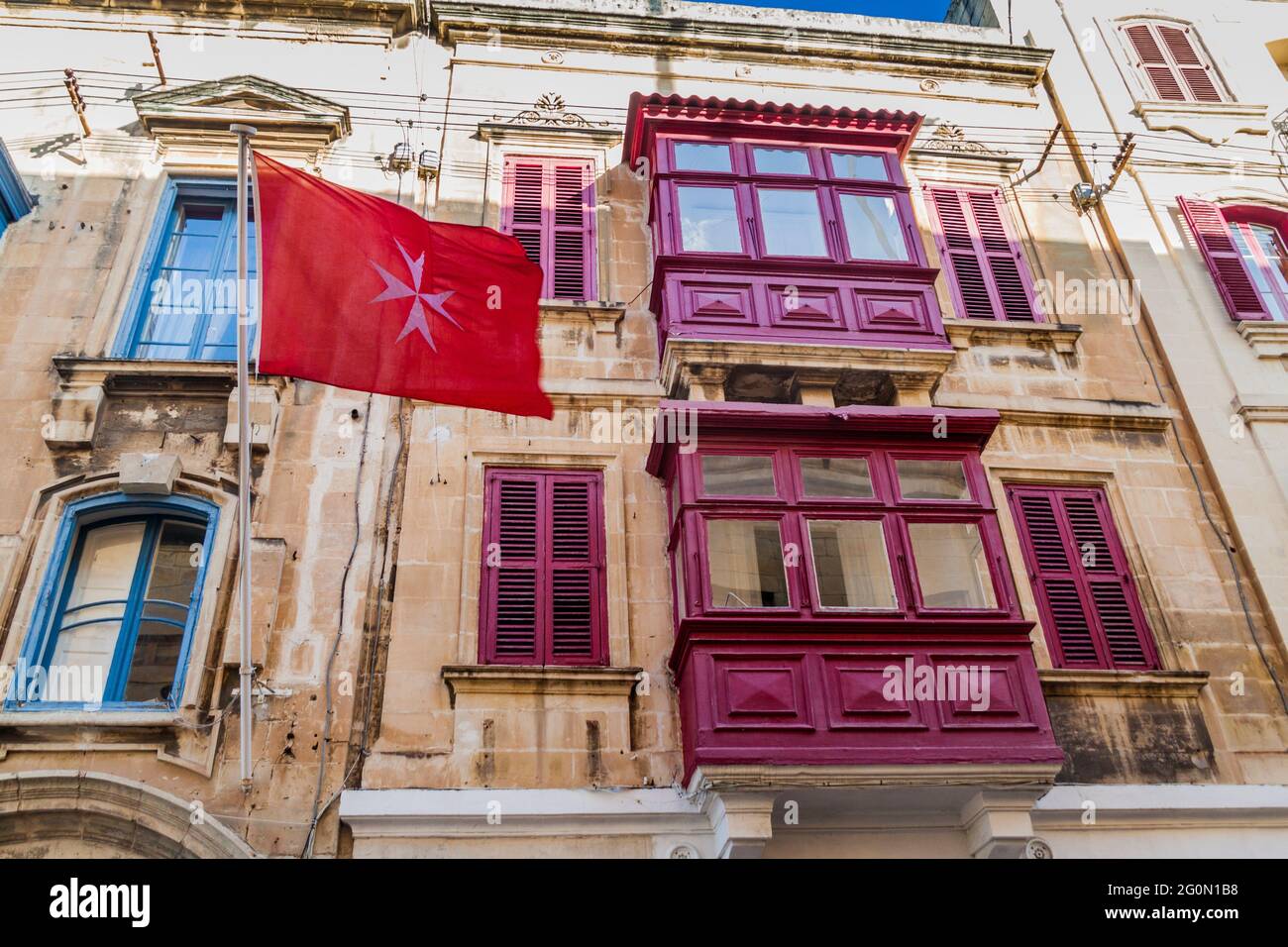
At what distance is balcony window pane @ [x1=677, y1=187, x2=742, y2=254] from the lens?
1208cm

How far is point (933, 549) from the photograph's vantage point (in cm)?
996

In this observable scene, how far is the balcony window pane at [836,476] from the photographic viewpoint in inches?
400

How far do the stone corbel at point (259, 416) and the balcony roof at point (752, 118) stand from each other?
17.0 feet

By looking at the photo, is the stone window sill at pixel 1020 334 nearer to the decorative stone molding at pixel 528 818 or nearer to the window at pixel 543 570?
the window at pixel 543 570

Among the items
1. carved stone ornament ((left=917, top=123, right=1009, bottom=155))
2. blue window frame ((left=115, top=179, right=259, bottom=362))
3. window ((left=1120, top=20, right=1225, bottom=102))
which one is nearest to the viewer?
blue window frame ((left=115, top=179, right=259, bottom=362))

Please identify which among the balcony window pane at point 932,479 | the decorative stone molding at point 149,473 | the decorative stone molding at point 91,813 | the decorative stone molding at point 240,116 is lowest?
the decorative stone molding at point 91,813

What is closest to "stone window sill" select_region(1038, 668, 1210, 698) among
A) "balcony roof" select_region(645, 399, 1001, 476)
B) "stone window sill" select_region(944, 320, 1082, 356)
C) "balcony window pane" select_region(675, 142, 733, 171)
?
"balcony roof" select_region(645, 399, 1001, 476)

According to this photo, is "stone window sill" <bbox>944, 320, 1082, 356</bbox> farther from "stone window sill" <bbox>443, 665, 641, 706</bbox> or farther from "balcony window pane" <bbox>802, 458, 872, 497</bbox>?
"stone window sill" <bbox>443, 665, 641, 706</bbox>

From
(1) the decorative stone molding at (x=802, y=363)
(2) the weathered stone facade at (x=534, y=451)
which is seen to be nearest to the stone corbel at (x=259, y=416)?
(2) the weathered stone facade at (x=534, y=451)

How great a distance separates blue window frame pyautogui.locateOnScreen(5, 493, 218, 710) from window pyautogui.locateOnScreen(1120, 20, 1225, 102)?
13472 mm

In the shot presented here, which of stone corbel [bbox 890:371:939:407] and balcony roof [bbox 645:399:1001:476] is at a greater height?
stone corbel [bbox 890:371:939:407]

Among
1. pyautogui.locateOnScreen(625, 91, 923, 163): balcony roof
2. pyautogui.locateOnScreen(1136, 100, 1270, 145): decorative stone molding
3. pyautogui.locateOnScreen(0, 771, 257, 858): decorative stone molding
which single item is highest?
pyautogui.locateOnScreen(1136, 100, 1270, 145): decorative stone molding
